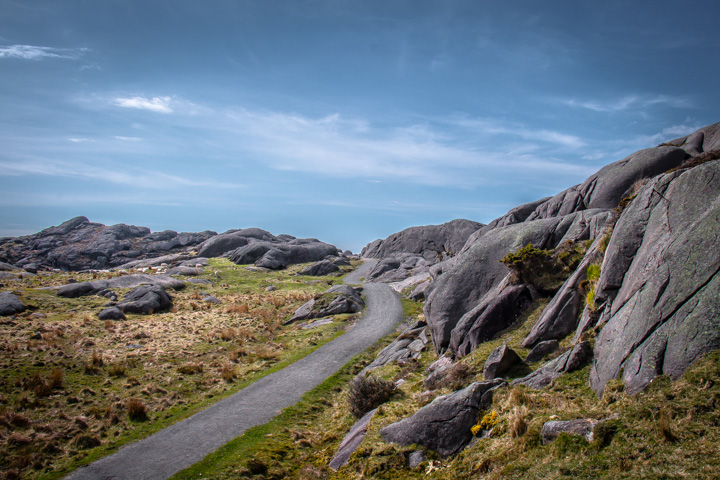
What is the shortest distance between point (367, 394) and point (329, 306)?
2608 cm

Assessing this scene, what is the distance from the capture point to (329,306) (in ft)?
147

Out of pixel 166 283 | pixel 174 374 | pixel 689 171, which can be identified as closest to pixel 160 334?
pixel 174 374

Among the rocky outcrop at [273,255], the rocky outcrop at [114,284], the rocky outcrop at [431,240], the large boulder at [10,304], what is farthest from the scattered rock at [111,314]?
the rocky outcrop at [431,240]

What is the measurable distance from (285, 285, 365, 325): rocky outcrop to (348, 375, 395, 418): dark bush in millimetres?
24219

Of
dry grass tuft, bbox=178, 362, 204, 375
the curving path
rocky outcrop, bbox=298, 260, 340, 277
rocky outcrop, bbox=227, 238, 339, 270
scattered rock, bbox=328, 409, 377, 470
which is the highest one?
rocky outcrop, bbox=227, 238, 339, 270

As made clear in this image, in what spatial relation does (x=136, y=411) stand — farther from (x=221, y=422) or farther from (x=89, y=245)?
(x=89, y=245)

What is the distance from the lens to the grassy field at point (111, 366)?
16562 mm

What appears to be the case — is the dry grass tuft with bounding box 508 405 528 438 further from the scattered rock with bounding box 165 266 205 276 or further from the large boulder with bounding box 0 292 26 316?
the scattered rock with bounding box 165 266 205 276

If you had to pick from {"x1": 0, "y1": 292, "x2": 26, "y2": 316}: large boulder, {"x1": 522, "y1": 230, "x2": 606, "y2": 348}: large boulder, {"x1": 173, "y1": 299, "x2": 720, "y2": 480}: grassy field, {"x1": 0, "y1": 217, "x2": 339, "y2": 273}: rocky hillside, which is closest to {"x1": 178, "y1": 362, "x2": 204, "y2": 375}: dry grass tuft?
{"x1": 173, "y1": 299, "x2": 720, "y2": 480}: grassy field

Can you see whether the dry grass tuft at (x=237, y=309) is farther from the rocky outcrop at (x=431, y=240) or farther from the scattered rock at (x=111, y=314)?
the rocky outcrop at (x=431, y=240)

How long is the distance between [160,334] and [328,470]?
26431 millimetres

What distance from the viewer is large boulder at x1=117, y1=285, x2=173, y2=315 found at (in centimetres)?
4138

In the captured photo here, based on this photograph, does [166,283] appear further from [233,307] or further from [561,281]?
[561,281]

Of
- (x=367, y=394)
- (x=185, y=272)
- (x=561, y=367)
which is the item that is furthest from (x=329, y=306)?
(x=185, y=272)
